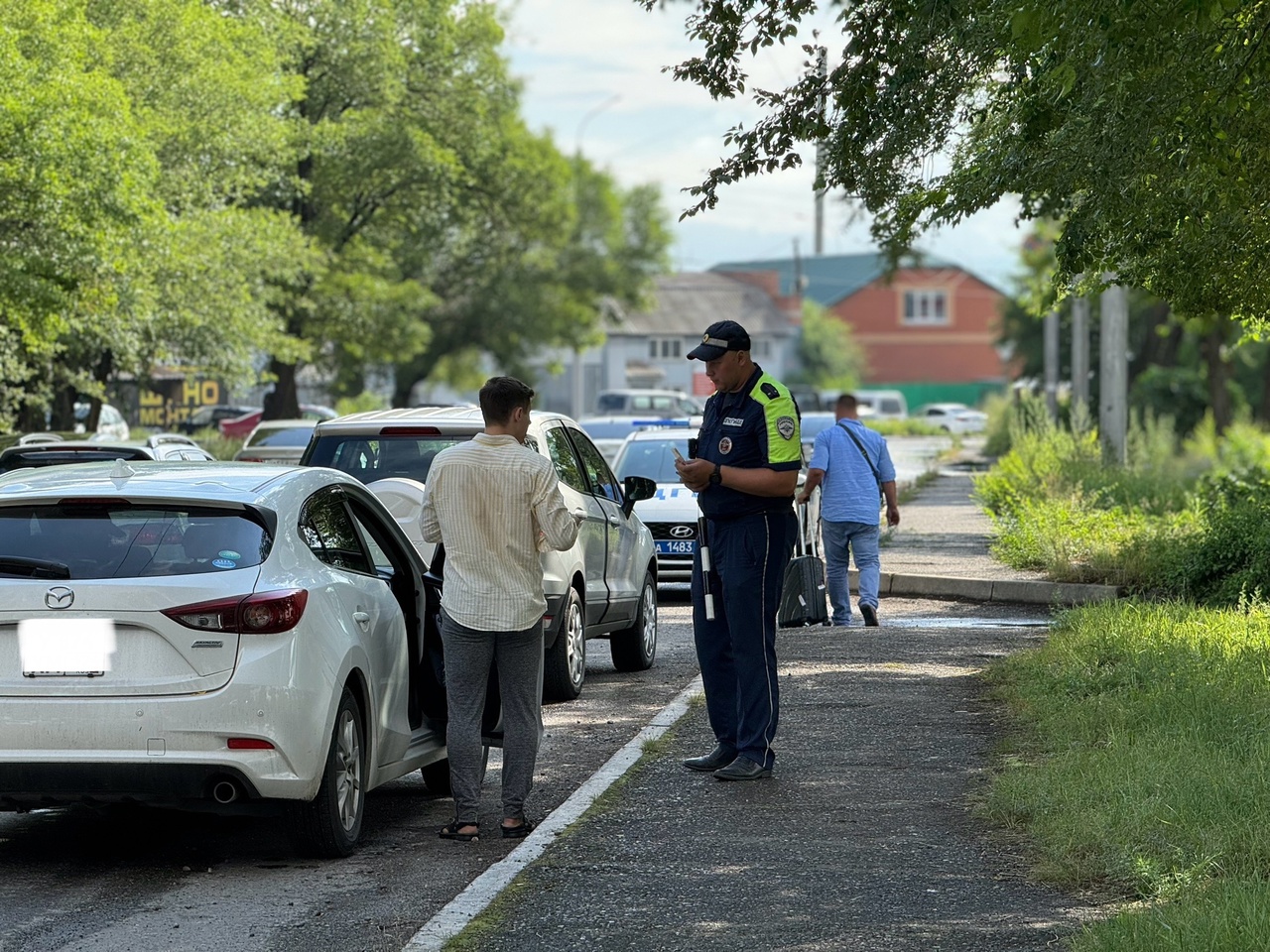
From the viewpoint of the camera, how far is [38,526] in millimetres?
6461

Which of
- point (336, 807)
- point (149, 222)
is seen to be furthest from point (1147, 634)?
point (149, 222)

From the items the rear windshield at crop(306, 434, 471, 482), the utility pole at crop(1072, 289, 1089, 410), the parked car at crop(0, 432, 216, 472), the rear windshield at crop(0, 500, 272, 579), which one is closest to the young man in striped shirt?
the rear windshield at crop(0, 500, 272, 579)

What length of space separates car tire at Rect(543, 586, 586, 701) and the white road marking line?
1.14m

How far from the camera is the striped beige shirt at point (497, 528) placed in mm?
6855

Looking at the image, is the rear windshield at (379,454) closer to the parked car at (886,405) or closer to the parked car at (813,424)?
the parked car at (813,424)

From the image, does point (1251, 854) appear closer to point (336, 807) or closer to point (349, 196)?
point (336, 807)

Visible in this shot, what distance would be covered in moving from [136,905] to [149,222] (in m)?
20.1

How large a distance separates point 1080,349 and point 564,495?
2292 cm

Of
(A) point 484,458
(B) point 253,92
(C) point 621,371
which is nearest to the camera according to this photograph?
(A) point 484,458

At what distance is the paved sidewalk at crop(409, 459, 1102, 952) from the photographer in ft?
17.9

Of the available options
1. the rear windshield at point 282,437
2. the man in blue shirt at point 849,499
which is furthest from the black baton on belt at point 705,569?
the rear windshield at point 282,437

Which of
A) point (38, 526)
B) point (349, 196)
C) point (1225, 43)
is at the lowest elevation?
point (38, 526)

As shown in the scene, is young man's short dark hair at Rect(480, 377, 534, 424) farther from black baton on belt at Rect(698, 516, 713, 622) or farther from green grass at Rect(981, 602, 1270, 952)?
green grass at Rect(981, 602, 1270, 952)

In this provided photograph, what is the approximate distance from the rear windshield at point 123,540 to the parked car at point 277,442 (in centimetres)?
1940
